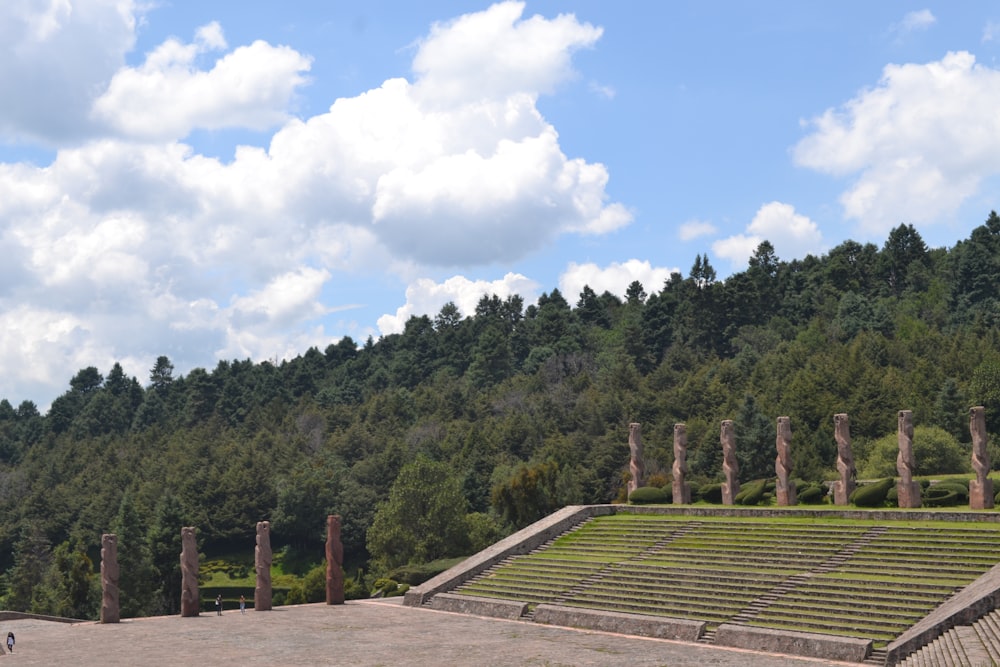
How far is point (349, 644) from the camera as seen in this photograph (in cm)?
3175

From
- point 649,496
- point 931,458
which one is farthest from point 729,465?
point 931,458

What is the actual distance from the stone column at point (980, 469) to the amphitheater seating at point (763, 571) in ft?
9.60

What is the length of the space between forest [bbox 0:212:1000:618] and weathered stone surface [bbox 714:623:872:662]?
108 feet

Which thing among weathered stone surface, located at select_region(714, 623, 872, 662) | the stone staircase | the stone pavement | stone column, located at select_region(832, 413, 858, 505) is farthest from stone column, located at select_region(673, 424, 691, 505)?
the stone staircase

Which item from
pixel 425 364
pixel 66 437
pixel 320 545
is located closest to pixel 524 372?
pixel 425 364

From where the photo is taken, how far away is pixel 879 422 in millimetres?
67750

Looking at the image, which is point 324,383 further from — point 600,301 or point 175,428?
point 600,301

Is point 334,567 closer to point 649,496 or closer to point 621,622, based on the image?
point 649,496

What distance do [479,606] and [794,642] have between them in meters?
13.5

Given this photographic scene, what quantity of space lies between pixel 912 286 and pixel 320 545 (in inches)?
2583

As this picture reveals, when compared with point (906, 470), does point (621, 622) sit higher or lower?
lower

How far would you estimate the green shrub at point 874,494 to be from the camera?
3850 centimetres

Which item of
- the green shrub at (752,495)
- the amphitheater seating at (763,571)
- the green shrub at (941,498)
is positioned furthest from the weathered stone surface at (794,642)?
the green shrub at (752,495)

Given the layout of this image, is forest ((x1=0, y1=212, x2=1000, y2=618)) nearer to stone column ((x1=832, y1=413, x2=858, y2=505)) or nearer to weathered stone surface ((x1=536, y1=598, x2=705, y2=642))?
stone column ((x1=832, y1=413, x2=858, y2=505))
